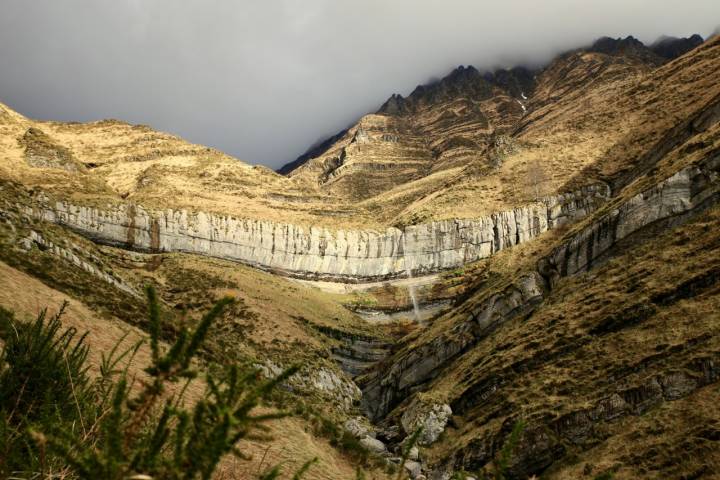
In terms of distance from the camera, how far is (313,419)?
705 inches

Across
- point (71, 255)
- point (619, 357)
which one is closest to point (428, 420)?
point (619, 357)

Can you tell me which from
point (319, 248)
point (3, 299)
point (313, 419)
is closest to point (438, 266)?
point (319, 248)

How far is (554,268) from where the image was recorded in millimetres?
33625

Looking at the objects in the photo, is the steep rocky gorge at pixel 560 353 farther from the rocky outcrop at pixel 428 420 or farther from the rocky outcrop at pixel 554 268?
the rocky outcrop at pixel 428 420

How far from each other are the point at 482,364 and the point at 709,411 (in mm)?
13567

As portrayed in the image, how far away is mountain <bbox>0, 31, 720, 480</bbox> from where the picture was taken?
1623 cm

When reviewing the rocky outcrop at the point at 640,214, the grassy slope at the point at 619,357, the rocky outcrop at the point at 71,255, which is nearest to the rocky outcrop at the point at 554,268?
the rocky outcrop at the point at 640,214

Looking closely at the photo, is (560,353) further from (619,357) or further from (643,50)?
(643,50)

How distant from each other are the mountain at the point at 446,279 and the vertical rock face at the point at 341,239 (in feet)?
0.94

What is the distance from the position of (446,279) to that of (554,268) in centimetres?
3405

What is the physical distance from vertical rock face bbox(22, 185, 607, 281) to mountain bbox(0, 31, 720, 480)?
288 mm

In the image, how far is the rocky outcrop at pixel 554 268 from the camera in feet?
89.4

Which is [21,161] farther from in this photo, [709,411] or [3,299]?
[709,411]

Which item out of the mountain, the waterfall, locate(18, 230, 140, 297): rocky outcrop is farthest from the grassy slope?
the waterfall
